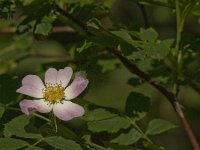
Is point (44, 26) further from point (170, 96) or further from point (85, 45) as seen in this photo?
point (170, 96)

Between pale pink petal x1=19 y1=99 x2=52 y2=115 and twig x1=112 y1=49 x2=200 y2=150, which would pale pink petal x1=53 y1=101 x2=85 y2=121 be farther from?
twig x1=112 y1=49 x2=200 y2=150

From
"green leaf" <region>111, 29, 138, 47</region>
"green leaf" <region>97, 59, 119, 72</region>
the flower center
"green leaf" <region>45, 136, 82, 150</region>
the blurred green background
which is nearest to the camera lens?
"green leaf" <region>45, 136, 82, 150</region>

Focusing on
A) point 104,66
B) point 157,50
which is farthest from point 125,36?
point 104,66

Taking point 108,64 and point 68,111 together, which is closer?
point 68,111

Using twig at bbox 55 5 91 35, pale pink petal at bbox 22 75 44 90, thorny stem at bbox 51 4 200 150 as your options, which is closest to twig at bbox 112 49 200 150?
thorny stem at bbox 51 4 200 150

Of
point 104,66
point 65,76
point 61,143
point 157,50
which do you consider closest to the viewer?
point 61,143

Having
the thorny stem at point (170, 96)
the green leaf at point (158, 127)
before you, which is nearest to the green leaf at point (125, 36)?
the thorny stem at point (170, 96)

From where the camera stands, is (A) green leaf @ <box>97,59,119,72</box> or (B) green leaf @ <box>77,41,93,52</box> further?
(A) green leaf @ <box>97,59,119,72</box>
